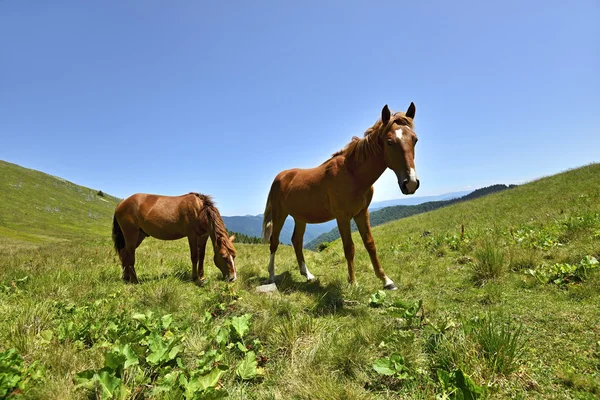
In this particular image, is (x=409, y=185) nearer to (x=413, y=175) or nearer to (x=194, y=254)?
(x=413, y=175)

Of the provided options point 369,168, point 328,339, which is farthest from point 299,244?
point 328,339

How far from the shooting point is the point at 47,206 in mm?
126062

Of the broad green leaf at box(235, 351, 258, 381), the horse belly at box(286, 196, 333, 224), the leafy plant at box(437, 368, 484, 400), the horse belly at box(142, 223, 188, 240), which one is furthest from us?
the horse belly at box(142, 223, 188, 240)

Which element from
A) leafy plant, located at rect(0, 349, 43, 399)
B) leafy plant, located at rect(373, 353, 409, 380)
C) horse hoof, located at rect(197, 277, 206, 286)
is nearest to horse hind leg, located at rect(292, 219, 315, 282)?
horse hoof, located at rect(197, 277, 206, 286)

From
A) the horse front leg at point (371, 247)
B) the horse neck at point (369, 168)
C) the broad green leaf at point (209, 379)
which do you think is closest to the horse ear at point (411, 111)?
the horse neck at point (369, 168)

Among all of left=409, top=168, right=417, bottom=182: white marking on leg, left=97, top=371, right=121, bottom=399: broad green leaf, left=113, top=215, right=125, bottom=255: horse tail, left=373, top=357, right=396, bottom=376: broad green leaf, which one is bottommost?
left=373, top=357, right=396, bottom=376: broad green leaf

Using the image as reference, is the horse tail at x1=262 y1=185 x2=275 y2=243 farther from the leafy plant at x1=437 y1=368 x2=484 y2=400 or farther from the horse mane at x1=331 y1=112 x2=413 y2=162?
the leafy plant at x1=437 y1=368 x2=484 y2=400

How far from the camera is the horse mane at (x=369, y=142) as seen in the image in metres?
4.71

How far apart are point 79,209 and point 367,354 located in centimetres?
17364

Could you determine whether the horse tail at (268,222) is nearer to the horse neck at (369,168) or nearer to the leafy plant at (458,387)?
the horse neck at (369,168)

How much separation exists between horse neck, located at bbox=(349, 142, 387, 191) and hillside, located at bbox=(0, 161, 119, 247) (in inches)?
4271

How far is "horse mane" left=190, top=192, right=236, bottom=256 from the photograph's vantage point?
7375 mm

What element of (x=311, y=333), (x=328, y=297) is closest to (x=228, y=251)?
(x=328, y=297)

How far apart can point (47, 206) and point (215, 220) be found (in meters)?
162
